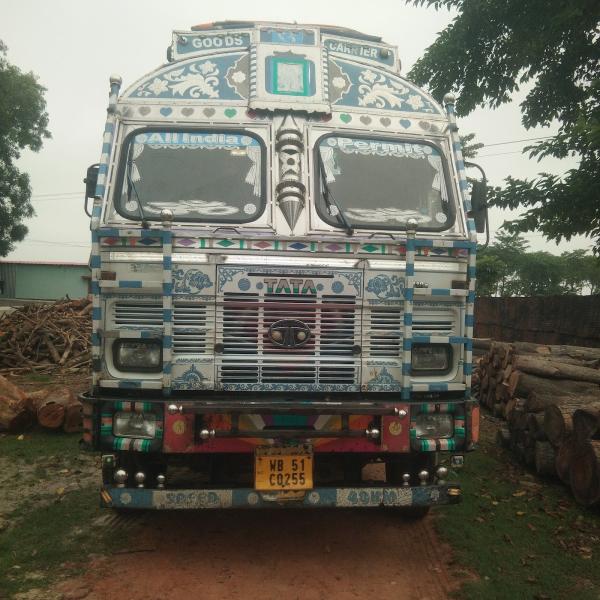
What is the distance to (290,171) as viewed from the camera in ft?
14.4

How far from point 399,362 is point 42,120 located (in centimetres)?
2513

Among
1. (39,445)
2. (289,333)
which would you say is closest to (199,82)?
(289,333)

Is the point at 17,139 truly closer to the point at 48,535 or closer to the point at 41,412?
the point at 41,412

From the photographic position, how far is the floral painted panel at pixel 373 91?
4680mm

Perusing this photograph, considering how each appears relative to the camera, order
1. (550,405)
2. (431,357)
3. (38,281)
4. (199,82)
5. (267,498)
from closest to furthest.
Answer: (267,498) → (431,357) → (199,82) → (550,405) → (38,281)

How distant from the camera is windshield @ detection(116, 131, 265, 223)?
14.0 ft

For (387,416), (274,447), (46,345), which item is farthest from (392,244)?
(46,345)

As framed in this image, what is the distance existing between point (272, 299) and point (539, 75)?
34.7 ft

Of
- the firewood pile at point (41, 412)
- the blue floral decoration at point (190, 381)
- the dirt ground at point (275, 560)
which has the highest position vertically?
the blue floral decoration at point (190, 381)

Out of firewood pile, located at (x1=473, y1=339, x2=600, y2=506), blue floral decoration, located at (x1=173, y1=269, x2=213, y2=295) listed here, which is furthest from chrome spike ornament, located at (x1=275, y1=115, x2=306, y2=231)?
firewood pile, located at (x1=473, y1=339, x2=600, y2=506)

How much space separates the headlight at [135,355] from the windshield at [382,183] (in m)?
1.48

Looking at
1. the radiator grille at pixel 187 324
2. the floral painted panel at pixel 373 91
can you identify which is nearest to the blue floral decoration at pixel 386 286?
the radiator grille at pixel 187 324

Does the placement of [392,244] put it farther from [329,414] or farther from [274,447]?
[274,447]

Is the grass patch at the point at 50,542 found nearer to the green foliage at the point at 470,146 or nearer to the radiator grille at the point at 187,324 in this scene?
the radiator grille at the point at 187,324
